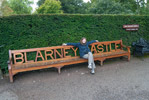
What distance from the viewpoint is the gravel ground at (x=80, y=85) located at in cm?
302

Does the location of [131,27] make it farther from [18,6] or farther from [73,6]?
[18,6]

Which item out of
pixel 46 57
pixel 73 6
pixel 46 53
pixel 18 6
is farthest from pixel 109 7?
pixel 18 6

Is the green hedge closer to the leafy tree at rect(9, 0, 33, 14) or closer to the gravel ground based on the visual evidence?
the gravel ground

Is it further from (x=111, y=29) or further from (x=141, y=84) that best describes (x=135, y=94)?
(x=111, y=29)

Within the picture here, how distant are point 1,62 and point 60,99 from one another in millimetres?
2986

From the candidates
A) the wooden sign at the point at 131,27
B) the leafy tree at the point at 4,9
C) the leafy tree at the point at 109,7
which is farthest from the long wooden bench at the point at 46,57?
the leafy tree at the point at 4,9

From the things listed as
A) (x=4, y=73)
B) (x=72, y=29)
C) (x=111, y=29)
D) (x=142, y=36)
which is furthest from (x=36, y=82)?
(x=142, y=36)

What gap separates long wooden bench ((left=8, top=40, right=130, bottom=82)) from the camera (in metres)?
3.96

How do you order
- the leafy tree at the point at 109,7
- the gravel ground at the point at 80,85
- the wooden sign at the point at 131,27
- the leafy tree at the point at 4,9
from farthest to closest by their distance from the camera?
the leafy tree at the point at 4,9 < the leafy tree at the point at 109,7 < the wooden sign at the point at 131,27 < the gravel ground at the point at 80,85

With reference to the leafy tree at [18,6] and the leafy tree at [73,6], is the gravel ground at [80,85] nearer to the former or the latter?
the leafy tree at [18,6]

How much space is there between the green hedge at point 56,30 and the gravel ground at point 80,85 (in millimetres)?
1265

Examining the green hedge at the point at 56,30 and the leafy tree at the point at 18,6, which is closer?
the green hedge at the point at 56,30

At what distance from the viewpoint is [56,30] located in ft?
16.3

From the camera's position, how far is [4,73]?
4.56 m
